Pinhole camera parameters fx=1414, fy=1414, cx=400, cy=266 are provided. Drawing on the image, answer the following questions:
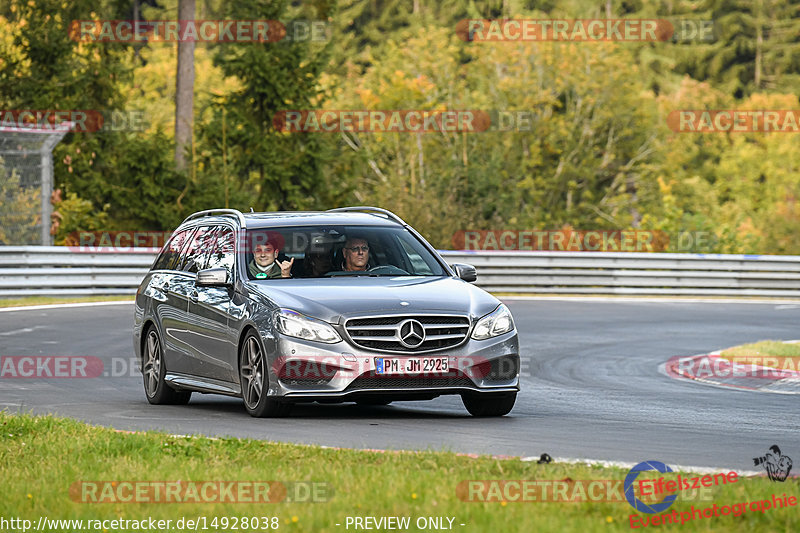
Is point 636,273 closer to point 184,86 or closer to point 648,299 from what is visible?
point 648,299

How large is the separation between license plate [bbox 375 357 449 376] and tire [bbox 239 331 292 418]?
896 mm

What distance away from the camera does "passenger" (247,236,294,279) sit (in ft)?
38.9

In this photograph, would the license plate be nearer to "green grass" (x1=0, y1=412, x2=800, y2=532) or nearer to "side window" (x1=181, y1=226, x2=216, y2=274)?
Answer: "green grass" (x1=0, y1=412, x2=800, y2=532)

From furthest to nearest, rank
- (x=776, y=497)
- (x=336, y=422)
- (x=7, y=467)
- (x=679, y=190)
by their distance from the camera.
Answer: (x=679, y=190) < (x=336, y=422) < (x=7, y=467) < (x=776, y=497)

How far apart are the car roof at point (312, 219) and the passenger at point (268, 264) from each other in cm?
30

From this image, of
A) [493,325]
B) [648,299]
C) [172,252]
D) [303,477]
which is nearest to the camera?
[303,477]

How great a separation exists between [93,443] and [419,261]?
13.2 ft

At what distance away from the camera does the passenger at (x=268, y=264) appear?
11.9 metres

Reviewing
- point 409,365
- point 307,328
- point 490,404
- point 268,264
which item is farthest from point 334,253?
point 490,404

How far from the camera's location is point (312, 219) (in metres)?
12.5

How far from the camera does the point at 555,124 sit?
64.9 meters

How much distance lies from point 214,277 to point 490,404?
2532 mm

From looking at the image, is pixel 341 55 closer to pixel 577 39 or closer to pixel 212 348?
pixel 577 39

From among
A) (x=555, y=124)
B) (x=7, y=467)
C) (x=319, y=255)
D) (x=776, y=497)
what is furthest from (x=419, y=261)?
(x=555, y=124)
